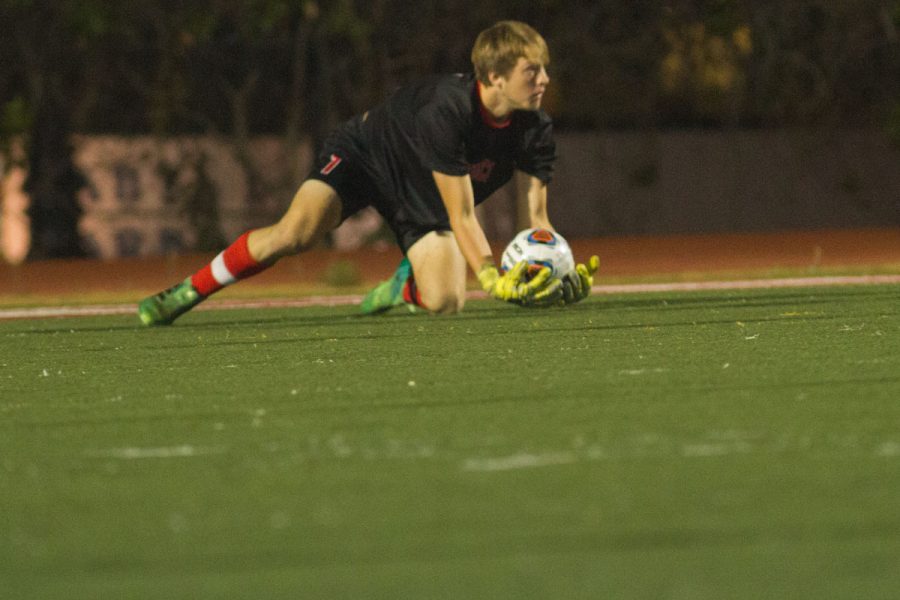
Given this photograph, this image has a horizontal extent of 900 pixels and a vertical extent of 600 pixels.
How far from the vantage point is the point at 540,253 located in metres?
8.52

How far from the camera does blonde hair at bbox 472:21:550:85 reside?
28.3 ft

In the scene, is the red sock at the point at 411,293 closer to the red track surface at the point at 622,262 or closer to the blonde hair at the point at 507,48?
the blonde hair at the point at 507,48

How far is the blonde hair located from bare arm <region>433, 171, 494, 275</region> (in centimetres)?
61

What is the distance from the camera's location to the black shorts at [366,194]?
32.7 feet

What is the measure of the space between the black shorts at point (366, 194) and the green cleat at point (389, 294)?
0.33 metres

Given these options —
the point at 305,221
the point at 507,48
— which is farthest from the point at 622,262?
the point at 507,48

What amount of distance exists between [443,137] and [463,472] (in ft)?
14.3

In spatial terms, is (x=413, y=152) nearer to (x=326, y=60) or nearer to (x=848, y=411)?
(x=848, y=411)

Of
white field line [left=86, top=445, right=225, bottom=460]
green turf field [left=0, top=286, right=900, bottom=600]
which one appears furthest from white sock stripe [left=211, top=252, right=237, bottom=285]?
white field line [left=86, top=445, right=225, bottom=460]

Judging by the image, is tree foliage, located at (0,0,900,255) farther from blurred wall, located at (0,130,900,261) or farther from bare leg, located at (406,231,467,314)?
bare leg, located at (406,231,467,314)

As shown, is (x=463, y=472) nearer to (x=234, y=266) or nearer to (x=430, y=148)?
(x=430, y=148)

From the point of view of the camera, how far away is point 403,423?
5855mm

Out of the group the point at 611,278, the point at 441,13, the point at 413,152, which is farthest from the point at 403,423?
the point at 441,13

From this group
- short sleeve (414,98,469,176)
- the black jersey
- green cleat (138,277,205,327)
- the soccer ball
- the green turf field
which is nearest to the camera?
the green turf field
